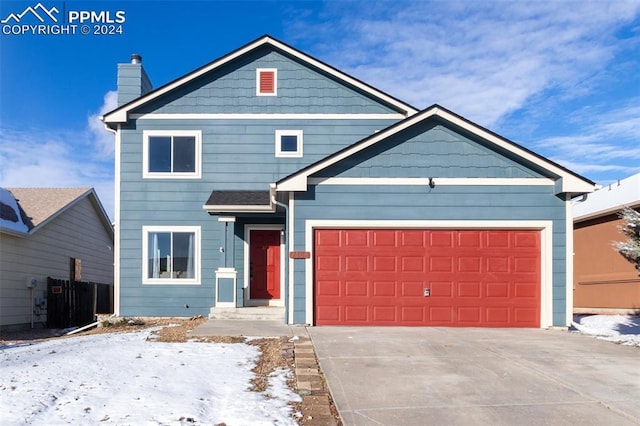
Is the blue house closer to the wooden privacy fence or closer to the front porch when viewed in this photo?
the front porch

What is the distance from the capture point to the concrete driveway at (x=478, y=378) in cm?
552

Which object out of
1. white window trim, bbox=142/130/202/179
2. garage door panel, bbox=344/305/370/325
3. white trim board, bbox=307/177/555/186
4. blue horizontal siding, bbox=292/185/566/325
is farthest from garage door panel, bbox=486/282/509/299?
white window trim, bbox=142/130/202/179

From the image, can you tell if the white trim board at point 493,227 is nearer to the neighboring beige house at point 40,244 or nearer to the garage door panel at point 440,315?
the garage door panel at point 440,315

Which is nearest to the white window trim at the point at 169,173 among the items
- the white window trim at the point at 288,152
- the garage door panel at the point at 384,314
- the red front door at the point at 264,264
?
the white window trim at the point at 288,152

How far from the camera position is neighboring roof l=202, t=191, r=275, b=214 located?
44.7 feet

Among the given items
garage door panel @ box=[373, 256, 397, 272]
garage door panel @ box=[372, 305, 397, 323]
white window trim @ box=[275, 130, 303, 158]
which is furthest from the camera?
white window trim @ box=[275, 130, 303, 158]

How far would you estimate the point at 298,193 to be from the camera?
11.9 metres

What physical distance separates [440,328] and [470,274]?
1.37 meters

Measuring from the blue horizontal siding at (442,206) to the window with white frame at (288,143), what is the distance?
3418 mm

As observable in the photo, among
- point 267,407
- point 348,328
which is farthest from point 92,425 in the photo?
point 348,328

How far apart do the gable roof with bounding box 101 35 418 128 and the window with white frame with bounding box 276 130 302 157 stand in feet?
6.26

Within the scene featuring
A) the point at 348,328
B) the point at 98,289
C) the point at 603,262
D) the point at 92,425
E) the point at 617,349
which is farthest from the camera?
the point at 98,289

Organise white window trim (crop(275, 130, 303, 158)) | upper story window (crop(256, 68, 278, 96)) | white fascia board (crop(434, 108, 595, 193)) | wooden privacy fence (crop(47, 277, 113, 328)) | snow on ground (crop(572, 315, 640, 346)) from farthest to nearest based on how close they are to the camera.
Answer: wooden privacy fence (crop(47, 277, 113, 328)), upper story window (crop(256, 68, 278, 96)), white window trim (crop(275, 130, 303, 158)), white fascia board (crop(434, 108, 595, 193)), snow on ground (crop(572, 315, 640, 346))

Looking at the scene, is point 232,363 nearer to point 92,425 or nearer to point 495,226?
point 92,425
